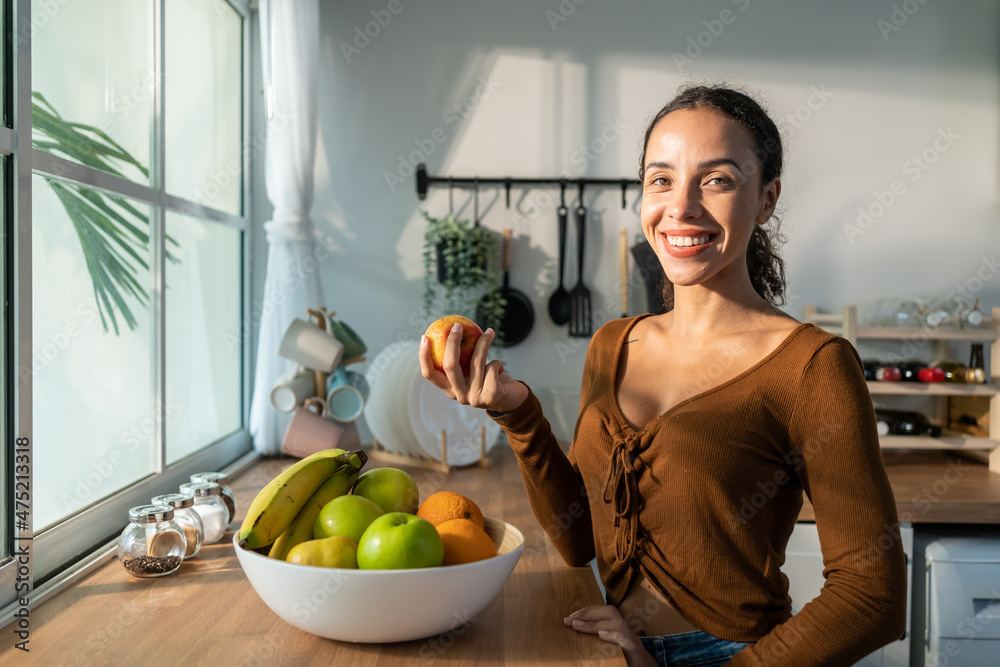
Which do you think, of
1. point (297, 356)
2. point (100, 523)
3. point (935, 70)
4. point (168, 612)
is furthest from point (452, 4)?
point (168, 612)

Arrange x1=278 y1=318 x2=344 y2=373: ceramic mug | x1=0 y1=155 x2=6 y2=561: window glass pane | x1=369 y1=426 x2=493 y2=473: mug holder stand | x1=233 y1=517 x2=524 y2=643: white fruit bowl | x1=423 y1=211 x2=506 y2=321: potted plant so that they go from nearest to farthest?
1. x1=233 y1=517 x2=524 y2=643: white fruit bowl
2. x1=0 y1=155 x2=6 y2=561: window glass pane
3. x1=278 y1=318 x2=344 y2=373: ceramic mug
4. x1=369 y1=426 x2=493 y2=473: mug holder stand
5. x1=423 y1=211 x2=506 y2=321: potted plant

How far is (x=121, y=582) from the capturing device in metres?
0.98

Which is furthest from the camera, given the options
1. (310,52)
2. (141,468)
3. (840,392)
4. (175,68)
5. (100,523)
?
(310,52)

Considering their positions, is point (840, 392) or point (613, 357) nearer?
point (840, 392)

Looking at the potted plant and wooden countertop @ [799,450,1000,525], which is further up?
the potted plant

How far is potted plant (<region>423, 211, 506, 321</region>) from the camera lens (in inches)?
79.7

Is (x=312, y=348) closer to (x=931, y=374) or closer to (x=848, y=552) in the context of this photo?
(x=848, y=552)

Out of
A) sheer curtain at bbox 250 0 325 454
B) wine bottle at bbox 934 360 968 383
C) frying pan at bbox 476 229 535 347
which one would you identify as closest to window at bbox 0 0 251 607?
sheer curtain at bbox 250 0 325 454

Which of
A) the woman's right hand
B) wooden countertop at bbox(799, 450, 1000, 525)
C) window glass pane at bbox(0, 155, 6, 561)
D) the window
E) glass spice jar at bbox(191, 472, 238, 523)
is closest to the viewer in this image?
the woman's right hand

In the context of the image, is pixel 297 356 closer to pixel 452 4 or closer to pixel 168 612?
pixel 168 612

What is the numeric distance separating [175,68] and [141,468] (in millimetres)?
893

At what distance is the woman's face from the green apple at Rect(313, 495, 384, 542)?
48 cm

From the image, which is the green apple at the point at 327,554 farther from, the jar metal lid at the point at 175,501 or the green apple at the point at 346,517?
the jar metal lid at the point at 175,501

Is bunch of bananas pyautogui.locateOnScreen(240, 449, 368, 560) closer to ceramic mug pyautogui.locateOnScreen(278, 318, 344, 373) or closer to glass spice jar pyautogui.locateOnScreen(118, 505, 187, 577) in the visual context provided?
glass spice jar pyautogui.locateOnScreen(118, 505, 187, 577)
